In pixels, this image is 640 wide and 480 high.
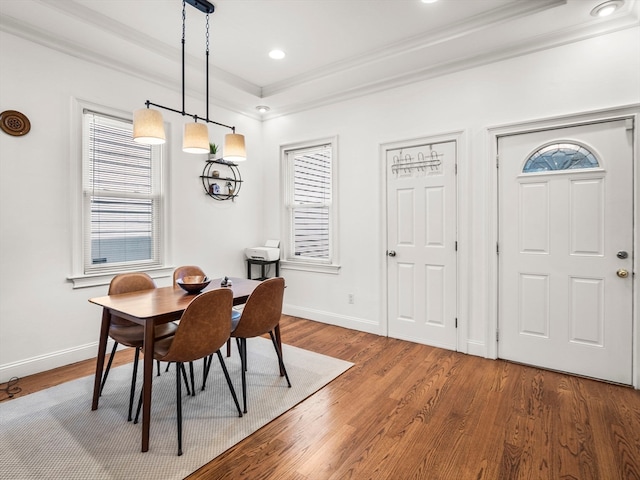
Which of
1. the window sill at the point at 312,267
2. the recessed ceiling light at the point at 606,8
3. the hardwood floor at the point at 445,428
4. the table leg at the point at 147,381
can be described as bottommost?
the hardwood floor at the point at 445,428

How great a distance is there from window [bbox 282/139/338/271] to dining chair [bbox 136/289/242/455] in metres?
2.24

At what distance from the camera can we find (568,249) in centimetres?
287

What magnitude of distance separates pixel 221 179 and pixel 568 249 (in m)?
3.67

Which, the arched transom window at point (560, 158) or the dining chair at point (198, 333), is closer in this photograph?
the dining chair at point (198, 333)

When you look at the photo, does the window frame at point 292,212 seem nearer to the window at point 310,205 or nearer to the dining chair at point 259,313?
the window at point 310,205

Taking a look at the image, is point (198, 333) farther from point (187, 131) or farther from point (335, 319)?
point (335, 319)

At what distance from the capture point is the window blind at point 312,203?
439cm

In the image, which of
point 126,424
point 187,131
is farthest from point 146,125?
point 126,424

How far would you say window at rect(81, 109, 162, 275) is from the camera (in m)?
3.21

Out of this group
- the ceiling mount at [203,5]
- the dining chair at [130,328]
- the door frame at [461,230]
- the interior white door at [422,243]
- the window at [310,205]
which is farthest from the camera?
the window at [310,205]

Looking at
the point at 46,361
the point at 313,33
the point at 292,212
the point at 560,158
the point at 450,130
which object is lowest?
the point at 46,361

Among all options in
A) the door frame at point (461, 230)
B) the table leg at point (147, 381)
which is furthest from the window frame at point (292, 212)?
the table leg at point (147, 381)

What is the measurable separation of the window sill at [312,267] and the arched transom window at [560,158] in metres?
2.25

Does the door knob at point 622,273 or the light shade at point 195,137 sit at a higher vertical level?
the light shade at point 195,137
